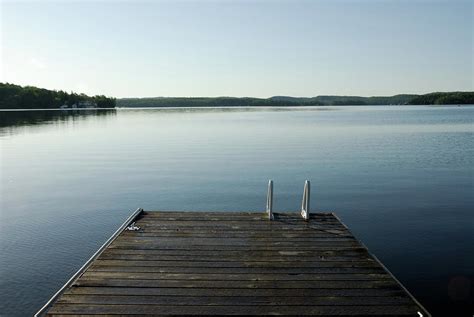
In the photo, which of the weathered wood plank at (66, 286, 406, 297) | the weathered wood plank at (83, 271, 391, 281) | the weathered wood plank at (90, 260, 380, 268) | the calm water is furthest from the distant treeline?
the weathered wood plank at (66, 286, 406, 297)

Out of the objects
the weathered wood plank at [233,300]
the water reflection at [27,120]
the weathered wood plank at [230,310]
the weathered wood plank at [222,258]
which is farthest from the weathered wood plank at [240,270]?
the water reflection at [27,120]

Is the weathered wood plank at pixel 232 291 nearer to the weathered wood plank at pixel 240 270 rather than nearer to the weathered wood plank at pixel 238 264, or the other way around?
the weathered wood plank at pixel 240 270

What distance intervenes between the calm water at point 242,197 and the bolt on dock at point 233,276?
8.69 ft

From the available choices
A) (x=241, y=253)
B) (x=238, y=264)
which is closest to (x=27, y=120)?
(x=241, y=253)

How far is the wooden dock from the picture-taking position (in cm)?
716

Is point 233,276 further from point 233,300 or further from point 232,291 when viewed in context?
point 233,300

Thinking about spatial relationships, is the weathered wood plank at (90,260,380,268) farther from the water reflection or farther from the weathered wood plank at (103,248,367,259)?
the water reflection

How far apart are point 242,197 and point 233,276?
1196cm

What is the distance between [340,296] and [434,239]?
8.80 meters

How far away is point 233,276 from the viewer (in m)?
8.35

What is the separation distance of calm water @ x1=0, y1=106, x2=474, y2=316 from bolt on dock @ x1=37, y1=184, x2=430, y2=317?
2649 mm

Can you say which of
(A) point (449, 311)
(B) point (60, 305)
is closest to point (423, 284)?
(A) point (449, 311)

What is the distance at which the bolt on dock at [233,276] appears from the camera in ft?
23.5

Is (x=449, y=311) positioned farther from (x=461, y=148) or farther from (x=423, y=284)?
(x=461, y=148)
